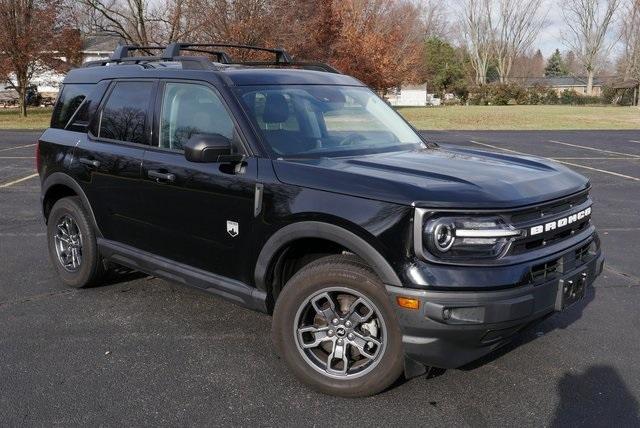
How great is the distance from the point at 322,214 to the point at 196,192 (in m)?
1.07

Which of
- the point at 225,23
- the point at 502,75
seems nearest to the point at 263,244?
the point at 225,23

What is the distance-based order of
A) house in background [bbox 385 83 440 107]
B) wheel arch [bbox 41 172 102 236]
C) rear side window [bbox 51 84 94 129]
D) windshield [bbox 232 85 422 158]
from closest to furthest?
windshield [bbox 232 85 422 158] → wheel arch [bbox 41 172 102 236] → rear side window [bbox 51 84 94 129] → house in background [bbox 385 83 440 107]

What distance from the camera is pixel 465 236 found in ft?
10.2

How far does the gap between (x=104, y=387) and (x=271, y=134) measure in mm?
1801

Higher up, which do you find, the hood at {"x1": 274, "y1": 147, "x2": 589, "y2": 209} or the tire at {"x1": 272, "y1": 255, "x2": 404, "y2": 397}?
the hood at {"x1": 274, "y1": 147, "x2": 589, "y2": 209}

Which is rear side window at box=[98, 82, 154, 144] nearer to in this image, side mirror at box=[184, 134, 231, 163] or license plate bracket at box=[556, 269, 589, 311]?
side mirror at box=[184, 134, 231, 163]

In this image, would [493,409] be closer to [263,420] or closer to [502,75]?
[263,420]

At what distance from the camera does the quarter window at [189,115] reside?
4.11 metres

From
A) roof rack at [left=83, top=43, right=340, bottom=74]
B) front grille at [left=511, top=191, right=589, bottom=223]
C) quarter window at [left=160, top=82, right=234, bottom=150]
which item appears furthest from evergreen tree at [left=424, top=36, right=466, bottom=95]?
front grille at [left=511, top=191, right=589, bottom=223]

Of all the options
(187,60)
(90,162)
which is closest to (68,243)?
(90,162)

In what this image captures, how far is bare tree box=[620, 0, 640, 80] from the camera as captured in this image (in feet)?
215

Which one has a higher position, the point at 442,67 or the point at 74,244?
the point at 442,67

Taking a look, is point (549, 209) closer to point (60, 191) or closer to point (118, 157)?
Result: point (118, 157)

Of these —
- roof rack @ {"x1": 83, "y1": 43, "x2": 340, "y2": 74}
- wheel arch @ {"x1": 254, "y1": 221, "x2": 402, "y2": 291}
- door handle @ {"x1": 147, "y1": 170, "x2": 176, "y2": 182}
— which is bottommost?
wheel arch @ {"x1": 254, "y1": 221, "x2": 402, "y2": 291}
